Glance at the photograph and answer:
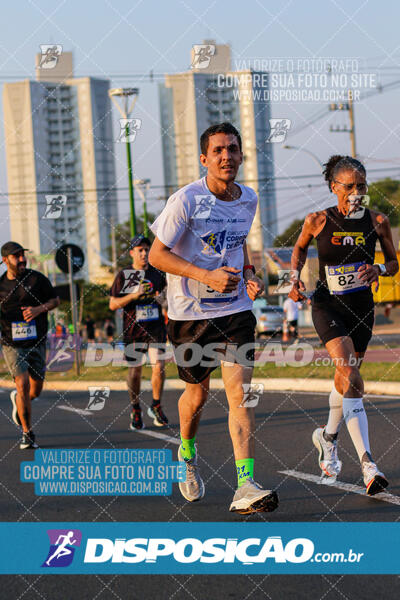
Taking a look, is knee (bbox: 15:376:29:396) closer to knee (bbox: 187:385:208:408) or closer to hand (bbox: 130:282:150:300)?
hand (bbox: 130:282:150:300)

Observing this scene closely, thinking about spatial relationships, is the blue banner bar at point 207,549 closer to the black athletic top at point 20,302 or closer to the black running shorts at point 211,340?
the black running shorts at point 211,340

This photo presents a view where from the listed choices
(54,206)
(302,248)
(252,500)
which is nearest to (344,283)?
(302,248)

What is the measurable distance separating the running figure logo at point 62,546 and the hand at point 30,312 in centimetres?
370

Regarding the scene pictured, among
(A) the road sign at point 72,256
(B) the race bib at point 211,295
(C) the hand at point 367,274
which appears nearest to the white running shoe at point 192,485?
(B) the race bib at point 211,295

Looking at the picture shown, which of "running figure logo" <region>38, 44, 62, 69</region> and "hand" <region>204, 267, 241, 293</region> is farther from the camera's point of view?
"running figure logo" <region>38, 44, 62, 69</region>

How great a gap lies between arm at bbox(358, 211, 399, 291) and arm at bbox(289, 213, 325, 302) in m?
0.39

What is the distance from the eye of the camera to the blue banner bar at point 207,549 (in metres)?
4.30

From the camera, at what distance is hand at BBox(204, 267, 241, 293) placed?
196 inches

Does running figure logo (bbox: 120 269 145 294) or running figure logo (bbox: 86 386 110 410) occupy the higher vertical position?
running figure logo (bbox: 120 269 145 294)

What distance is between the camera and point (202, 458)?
7473 mm

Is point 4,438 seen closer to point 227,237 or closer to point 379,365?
point 227,237

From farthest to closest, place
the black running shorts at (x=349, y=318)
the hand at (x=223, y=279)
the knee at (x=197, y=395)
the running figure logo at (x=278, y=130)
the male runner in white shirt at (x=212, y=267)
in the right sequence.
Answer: the running figure logo at (x=278, y=130)
the black running shorts at (x=349, y=318)
the knee at (x=197, y=395)
the male runner in white shirt at (x=212, y=267)
the hand at (x=223, y=279)

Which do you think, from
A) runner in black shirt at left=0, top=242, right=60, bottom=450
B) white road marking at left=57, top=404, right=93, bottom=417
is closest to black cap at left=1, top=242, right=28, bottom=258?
runner in black shirt at left=0, top=242, right=60, bottom=450

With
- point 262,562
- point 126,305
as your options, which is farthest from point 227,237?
point 126,305
